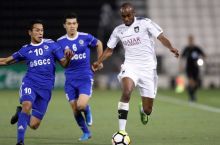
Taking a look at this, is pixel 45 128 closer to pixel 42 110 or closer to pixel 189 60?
pixel 42 110

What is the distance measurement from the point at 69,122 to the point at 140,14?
794 inches

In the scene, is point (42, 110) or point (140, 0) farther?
point (140, 0)

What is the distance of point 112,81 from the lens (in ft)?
97.6

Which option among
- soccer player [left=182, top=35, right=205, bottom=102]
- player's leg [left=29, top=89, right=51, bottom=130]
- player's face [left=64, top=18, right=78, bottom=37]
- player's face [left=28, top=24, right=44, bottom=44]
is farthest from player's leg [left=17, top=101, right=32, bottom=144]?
soccer player [left=182, top=35, right=205, bottom=102]

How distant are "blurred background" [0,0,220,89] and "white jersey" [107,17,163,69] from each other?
18879mm

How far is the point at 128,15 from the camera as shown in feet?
37.0

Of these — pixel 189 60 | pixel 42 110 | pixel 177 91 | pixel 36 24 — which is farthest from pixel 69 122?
pixel 177 91

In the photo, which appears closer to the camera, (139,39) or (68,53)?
(68,53)

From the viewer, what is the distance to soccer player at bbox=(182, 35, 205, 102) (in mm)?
21641

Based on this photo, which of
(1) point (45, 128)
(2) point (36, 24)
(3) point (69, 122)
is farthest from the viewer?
(3) point (69, 122)

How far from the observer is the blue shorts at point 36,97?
10.9m

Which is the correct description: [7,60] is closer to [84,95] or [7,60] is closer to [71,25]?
[71,25]

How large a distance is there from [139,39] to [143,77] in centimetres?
68

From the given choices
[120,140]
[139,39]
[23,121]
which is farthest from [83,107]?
[120,140]
